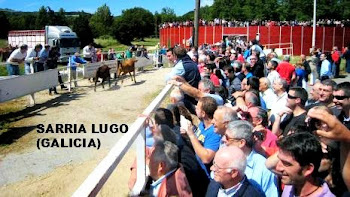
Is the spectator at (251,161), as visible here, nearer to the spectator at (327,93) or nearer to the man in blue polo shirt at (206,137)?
the man in blue polo shirt at (206,137)

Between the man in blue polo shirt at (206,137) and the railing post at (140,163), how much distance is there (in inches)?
24.0

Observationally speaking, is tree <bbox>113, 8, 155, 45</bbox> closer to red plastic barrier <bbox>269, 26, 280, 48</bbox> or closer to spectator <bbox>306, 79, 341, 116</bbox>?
red plastic barrier <bbox>269, 26, 280, 48</bbox>

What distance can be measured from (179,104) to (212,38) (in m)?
42.8

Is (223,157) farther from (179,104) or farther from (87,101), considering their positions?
(87,101)

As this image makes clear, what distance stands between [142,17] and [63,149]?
97028 millimetres

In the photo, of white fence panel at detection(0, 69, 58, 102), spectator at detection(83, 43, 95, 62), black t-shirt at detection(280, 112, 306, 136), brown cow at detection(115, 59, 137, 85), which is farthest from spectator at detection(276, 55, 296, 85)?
spectator at detection(83, 43, 95, 62)

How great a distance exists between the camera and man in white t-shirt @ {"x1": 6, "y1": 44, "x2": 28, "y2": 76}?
1409cm

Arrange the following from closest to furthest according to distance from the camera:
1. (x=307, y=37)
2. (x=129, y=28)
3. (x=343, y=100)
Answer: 1. (x=343, y=100)
2. (x=307, y=37)
3. (x=129, y=28)

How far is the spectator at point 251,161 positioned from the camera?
11.2 feet

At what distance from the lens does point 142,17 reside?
103438mm

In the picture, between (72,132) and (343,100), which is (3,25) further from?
(343,100)

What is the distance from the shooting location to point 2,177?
7406 millimetres

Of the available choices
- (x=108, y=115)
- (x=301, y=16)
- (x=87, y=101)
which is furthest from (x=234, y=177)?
(x=301, y=16)

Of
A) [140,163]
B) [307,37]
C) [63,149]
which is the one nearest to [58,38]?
[307,37]
